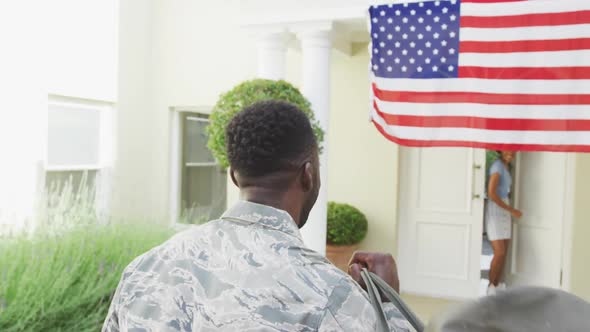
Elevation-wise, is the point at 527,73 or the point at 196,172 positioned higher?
the point at 527,73

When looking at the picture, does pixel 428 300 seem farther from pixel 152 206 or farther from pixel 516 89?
pixel 152 206

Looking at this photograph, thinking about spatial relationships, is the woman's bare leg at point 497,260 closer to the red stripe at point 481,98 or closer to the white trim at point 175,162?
the red stripe at point 481,98

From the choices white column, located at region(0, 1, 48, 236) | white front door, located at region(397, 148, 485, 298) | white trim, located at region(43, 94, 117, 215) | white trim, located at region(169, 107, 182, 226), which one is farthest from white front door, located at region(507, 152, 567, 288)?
white column, located at region(0, 1, 48, 236)

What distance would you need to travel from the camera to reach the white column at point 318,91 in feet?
16.0

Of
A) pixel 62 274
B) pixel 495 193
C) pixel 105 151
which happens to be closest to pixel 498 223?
pixel 495 193

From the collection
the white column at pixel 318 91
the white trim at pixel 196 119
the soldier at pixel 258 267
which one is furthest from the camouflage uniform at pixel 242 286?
the white trim at pixel 196 119

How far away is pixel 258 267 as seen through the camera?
1120 millimetres

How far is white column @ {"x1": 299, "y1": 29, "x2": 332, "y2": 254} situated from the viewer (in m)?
4.88

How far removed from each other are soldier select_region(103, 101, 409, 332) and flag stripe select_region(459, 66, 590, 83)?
8.62 ft

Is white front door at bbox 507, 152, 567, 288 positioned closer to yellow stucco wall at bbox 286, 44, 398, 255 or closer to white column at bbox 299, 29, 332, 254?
yellow stucco wall at bbox 286, 44, 398, 255

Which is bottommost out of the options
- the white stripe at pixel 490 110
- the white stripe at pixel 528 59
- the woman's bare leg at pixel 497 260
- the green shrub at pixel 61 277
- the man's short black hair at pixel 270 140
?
the woman's bare leg at pixel 497 260

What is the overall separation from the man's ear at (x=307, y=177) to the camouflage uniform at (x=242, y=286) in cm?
10

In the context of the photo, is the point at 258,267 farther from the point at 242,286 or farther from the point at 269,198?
the point at 269,198

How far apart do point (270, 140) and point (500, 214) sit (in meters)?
5.30
